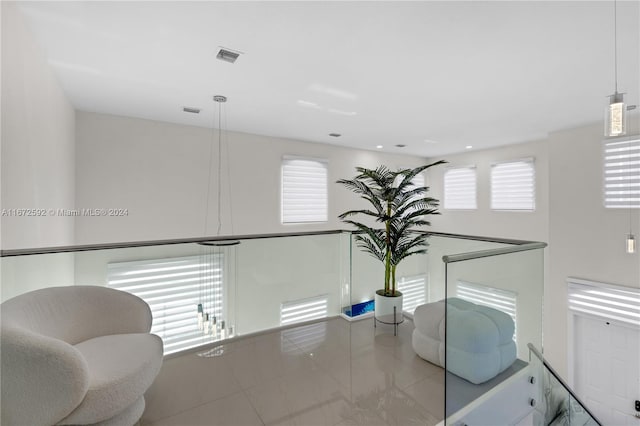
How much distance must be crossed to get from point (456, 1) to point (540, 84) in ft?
6.43

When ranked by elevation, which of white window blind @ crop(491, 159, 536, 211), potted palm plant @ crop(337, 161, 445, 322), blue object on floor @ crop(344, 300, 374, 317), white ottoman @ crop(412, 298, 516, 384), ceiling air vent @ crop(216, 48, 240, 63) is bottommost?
blue object on floor @ crop(344, 300, 374, 317)

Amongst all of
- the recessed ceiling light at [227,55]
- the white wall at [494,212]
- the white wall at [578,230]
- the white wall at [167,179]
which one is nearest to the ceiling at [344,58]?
the recessed ceiling light at [227,55]

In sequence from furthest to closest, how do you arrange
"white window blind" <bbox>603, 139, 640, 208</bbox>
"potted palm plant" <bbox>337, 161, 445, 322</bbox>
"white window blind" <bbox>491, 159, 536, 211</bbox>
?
"white window blind" <bbox>491, 159, 536, 211</bbox>
"white window blind" <bbox>603, 139, 640, 208</bbox>
"potted palm plant" <bbox>337, 161, 445, 322</bbox>

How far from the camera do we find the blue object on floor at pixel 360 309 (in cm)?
329

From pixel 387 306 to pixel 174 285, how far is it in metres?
2.35

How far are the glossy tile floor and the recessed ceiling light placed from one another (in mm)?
2665

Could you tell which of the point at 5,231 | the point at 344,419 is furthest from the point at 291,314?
the point at 5,231

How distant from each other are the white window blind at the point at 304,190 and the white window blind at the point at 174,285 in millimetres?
2537

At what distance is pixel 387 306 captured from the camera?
10.2 feet

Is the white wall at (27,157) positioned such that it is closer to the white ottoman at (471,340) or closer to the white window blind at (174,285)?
the white window blind at (174,285)

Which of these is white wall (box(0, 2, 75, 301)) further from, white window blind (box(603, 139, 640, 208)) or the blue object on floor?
white window blind (box(603, 139, 640, 208))

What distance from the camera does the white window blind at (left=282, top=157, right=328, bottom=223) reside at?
562 centimetres

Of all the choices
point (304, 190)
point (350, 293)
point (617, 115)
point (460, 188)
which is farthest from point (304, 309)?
point (460, 188)

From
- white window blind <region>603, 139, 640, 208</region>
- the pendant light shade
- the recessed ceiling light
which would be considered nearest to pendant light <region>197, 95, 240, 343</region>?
the recessed ceiling light
